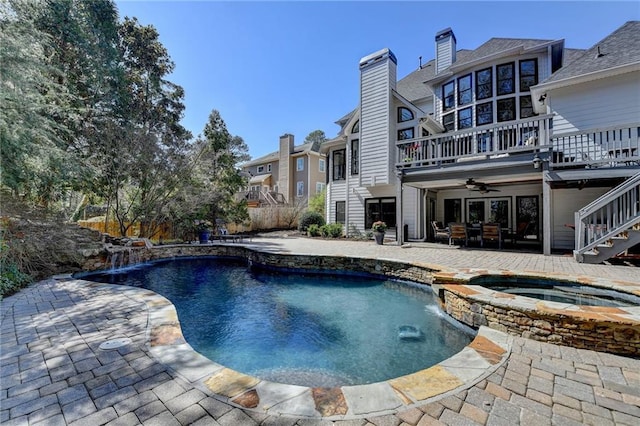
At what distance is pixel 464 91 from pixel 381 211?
21.7ft

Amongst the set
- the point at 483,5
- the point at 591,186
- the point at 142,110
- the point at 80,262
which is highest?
the point at 483,5

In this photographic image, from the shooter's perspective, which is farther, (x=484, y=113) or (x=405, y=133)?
(x=405, y=133)

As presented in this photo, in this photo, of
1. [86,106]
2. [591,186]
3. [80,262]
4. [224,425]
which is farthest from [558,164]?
[86,106]

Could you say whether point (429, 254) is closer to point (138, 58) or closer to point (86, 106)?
point (86, 106)

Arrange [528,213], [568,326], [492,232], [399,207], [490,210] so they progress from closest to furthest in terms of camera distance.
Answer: [568,326], [492,232], [399,207], [528,213], [490,210]

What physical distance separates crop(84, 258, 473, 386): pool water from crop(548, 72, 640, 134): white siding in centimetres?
840

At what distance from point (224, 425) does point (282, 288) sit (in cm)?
560

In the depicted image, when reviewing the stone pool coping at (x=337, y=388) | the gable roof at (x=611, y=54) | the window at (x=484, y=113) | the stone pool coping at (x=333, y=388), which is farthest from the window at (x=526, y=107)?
the stone pool coping at (x=333, y=388)

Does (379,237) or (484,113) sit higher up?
(484,113)

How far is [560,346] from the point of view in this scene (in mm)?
3172

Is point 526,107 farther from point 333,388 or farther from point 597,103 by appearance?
point 333,388

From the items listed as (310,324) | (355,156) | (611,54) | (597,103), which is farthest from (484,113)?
(310,324)

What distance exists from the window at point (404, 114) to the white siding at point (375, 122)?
767mm

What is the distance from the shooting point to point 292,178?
25.6 meters
